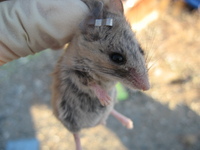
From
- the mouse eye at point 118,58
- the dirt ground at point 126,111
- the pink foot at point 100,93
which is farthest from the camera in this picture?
the dirt ground at point 126,111

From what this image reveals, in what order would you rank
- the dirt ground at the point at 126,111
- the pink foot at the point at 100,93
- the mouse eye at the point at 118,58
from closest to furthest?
the mouse eye at the point at 118,58 → the pink foot at the point at 100,93 → the dirt ground at the point at 126,111

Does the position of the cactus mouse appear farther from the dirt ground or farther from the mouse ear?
the dirt ground

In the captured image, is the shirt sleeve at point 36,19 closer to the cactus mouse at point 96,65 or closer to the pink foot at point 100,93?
the cactus mouse at point 96,65

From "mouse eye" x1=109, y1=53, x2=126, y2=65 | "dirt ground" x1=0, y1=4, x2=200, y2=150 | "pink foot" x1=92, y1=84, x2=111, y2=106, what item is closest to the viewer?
"mouse eye" x1=109, y1=53, x2=126, y2=65

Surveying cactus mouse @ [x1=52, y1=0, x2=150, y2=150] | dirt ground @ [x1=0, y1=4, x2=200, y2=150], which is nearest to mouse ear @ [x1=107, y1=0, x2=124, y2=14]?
cactus mouse @ [x1=52, y1=0, x2=150, y2=150]

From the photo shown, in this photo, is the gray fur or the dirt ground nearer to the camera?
the gray fur

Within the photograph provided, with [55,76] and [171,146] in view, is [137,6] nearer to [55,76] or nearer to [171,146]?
[171,146]

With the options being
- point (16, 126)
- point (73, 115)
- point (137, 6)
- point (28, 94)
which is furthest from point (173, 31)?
point (73, 115)

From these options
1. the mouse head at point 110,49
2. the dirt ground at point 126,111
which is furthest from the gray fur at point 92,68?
the dirt ground at point 126,111
